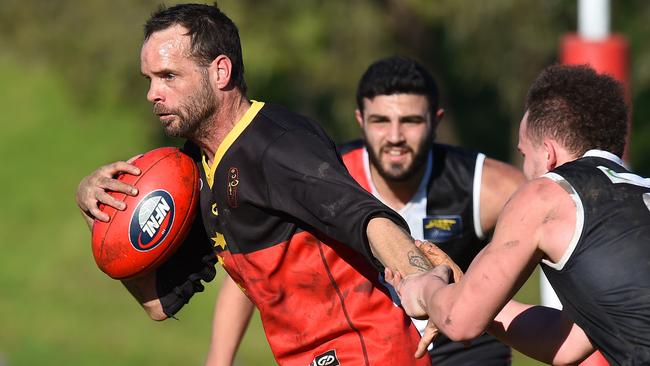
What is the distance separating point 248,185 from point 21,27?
1559cm

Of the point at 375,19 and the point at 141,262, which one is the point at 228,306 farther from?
the point at 375,19

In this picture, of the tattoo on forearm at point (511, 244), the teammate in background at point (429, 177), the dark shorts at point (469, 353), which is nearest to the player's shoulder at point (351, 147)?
the teammate in background at point (429, 177)

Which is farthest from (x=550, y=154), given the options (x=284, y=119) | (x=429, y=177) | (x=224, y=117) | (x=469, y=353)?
(x=469, y=353)

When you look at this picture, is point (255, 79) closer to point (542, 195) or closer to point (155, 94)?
point (155, 94)

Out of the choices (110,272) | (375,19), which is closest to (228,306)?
(110,272)

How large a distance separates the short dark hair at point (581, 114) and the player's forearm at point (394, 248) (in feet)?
2.00

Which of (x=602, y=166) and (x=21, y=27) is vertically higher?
(x=602, y=166)

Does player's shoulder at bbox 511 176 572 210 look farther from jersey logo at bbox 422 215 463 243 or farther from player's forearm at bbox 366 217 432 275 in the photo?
jersey logo at bbox 422 215 463 243

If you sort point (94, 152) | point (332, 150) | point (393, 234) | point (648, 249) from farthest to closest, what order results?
point (94, 152), point (332, 150), point (393, 234), point (648, 249)

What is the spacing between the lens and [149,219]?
478 centimetres

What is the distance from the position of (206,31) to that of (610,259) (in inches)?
70.1

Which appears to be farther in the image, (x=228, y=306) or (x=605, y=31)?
(x=605, y=31)

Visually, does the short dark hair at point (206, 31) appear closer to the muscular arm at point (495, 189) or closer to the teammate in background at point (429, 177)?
the teammate in background at point (429, 177)

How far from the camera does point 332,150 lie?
4.36 metres
